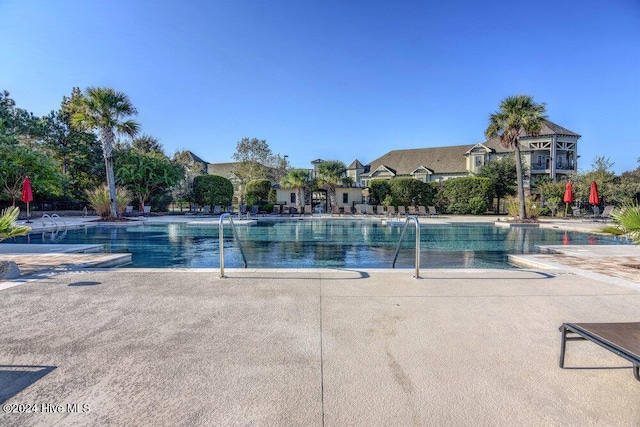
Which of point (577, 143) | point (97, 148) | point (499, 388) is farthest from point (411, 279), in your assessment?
point (577, 143)

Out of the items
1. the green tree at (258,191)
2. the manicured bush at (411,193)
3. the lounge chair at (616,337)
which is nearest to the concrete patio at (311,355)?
the lounge chair at (616,337)

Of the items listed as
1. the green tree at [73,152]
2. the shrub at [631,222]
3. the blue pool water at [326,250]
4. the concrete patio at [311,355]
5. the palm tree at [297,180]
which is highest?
the green tree at [73,152]

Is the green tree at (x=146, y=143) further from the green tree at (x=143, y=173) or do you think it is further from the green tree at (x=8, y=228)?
the green tree at (x=8, y=228)

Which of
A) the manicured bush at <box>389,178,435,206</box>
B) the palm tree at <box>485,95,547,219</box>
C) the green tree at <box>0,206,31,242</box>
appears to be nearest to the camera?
the green tree at <box>0,206,31,242</box>

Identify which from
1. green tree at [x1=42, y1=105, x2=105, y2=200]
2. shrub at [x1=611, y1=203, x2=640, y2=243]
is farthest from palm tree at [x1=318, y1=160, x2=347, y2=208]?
shrub at [x1=611, y1=203, x2=640, y2=243]

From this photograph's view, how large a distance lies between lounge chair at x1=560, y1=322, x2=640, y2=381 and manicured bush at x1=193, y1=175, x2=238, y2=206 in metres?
31.1

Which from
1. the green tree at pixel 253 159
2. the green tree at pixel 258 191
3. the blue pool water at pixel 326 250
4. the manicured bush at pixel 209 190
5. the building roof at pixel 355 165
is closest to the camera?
the blue pool water at pixel 326 250

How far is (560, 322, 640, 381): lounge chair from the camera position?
2139 millimetres

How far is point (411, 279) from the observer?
559 centimetres

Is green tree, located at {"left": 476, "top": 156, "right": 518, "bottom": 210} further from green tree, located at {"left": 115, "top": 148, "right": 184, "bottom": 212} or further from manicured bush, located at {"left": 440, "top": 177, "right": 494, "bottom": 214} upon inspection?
green tree, located at {"left": 115, "top": 148, "right": 184, "bottom": 212}

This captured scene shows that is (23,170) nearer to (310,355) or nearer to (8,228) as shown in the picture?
(8,228)

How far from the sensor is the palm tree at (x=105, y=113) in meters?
20.1

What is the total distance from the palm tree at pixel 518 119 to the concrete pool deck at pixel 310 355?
18.4 meters

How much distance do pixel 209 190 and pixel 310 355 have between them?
30.3m
